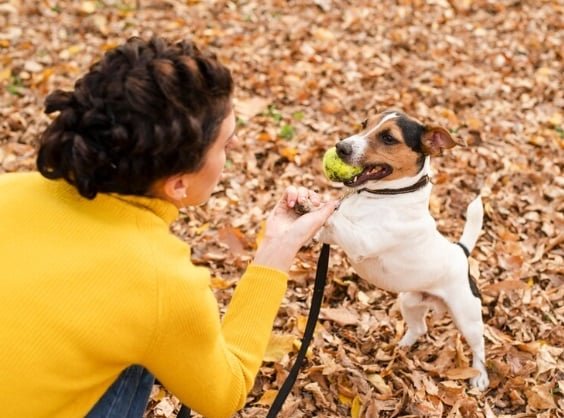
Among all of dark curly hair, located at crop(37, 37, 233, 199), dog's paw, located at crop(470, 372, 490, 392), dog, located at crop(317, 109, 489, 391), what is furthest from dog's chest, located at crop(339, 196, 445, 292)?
dark curly hair, located at crop(37, 37, 233, 199)

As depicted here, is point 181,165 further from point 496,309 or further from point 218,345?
point 496,309

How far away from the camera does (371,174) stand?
3275mm

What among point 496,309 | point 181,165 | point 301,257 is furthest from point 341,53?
point 181,165

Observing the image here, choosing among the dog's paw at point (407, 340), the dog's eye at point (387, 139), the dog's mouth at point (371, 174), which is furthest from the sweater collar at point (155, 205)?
the dog's paw at point (407, 340)

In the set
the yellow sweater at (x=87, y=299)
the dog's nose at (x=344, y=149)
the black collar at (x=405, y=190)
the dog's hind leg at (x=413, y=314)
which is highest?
the yellow sweater at (x=87, y=299)

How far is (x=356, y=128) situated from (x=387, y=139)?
8.87ft

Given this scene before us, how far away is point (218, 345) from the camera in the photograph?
83.9 inches

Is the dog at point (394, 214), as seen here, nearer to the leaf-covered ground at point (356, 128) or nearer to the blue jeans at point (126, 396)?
the leaf-covered ground at point (356, 128)

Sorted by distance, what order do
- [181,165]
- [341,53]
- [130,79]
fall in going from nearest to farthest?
[130,79] < [181,165] < [341,53]

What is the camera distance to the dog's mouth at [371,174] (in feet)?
10.7

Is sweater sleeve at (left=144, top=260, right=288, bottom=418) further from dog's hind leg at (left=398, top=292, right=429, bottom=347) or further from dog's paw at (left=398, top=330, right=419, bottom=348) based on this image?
dog's paw at (left=398, top=330, right=419, bottom=348)

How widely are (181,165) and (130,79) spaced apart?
295 millimetres

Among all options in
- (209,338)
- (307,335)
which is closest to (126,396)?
(209,338)

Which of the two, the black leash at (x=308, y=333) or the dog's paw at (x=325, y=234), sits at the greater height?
the dog's paw at (x=325, y=234)
